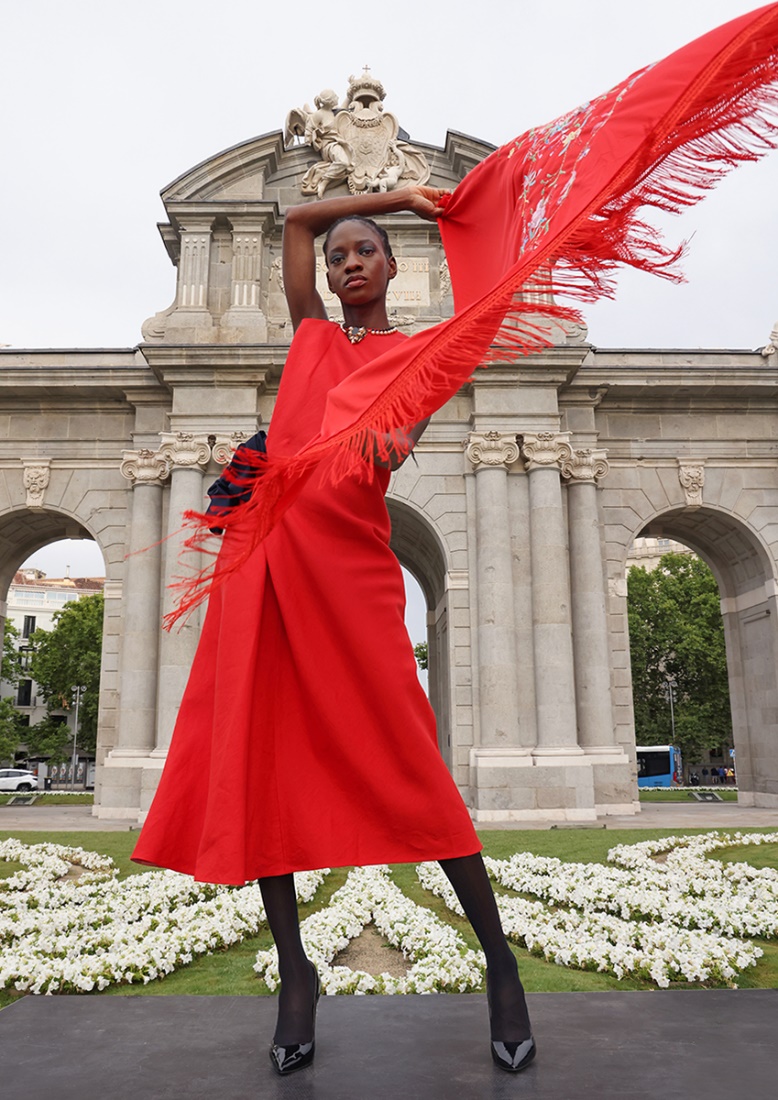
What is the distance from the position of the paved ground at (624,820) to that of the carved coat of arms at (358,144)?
1281 cm

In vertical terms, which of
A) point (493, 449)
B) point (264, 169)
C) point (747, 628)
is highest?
point (264, 169)

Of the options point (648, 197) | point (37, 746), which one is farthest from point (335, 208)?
point (37, 746)

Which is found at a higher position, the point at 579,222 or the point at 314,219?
the point at 314,219

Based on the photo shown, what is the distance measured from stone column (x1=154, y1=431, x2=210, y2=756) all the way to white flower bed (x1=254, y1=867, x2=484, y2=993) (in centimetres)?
797

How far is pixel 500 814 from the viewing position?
15.6m

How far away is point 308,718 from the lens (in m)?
3.01

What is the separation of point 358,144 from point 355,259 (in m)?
17.3

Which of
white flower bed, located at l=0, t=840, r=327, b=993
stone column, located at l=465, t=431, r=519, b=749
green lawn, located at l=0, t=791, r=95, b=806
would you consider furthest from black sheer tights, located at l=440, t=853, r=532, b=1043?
green lawn, located at l=0, t=791, r=95, b=806

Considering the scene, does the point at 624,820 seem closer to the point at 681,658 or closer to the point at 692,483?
the point at 692,483

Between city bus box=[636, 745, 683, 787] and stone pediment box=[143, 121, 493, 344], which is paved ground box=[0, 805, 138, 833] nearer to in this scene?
stone pediment box=[143, 121, 493, 344]

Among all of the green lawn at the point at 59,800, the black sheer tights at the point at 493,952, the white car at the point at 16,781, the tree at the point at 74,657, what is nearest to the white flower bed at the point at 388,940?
the black sheer tights at the point at 493,952

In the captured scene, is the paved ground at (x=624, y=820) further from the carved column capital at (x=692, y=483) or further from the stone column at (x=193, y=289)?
the stone column at (x=193, y=289)

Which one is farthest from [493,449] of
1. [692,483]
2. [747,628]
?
[747,628]

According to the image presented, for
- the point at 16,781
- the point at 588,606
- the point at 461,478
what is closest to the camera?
the point at 588,606
